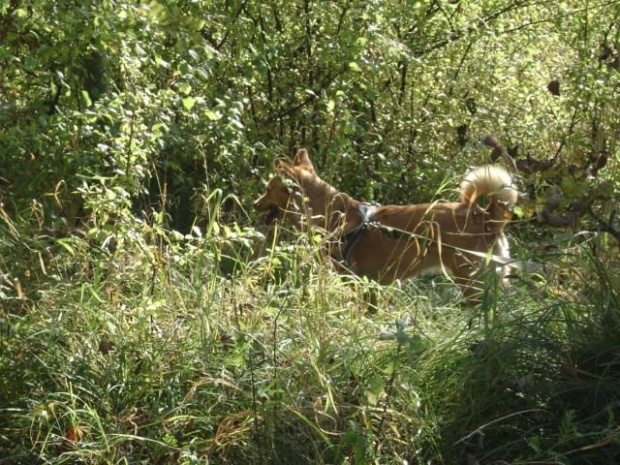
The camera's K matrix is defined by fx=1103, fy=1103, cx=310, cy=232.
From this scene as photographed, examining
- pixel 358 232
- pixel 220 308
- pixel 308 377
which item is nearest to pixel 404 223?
pixel 358 232

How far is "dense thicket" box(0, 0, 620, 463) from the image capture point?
395 cm

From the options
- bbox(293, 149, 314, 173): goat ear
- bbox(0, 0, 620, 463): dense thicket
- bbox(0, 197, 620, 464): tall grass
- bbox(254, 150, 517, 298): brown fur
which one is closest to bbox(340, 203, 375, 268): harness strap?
bbox(254, 150, 517, 298): brown fur

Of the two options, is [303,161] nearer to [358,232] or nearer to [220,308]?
[358,232]

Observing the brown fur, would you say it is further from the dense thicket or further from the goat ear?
the dense thicket

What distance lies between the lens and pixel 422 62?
29.4 ft

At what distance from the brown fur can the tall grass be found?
1.52m

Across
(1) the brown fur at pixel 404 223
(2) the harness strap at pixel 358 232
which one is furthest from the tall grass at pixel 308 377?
(2) the harness strap at pixel 358 232

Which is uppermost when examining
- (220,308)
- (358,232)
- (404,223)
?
(220,308)

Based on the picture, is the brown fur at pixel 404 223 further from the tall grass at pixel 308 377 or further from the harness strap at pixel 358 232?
the tall grass at pixel 308 377

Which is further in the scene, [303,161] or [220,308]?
[303,161]

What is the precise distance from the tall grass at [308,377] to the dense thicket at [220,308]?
0.03 ft

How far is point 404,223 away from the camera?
6973 millimetres

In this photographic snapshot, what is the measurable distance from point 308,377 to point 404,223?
2.95 metres

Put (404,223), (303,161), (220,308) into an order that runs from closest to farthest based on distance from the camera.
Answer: (220,308) < (404,223) < (303,161)
